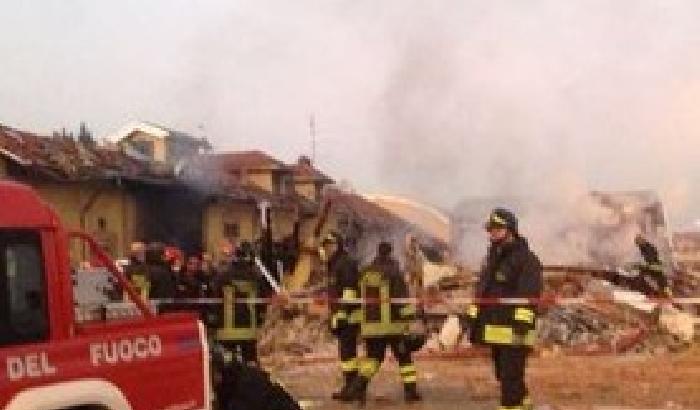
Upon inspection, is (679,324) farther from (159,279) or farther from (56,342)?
(56,342)

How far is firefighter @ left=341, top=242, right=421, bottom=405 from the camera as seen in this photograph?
1280 cm

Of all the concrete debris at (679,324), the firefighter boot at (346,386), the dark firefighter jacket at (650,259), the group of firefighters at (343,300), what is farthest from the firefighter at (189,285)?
the dark firefighter jacket at (650,259)

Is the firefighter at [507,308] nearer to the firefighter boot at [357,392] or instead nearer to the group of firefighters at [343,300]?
the group of firefighters at [343,300]

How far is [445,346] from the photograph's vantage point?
62.7 ft

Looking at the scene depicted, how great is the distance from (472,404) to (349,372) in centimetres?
141

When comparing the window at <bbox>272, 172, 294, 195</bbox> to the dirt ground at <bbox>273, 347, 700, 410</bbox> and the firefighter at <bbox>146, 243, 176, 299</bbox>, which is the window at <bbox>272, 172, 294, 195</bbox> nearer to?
the dirt ground at <bbox>273, 347, 700, 410</bbox>

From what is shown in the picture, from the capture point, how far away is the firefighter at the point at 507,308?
9.62 m

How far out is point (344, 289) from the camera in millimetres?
13227

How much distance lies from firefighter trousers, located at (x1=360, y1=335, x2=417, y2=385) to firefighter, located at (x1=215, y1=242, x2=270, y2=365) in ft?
4.05

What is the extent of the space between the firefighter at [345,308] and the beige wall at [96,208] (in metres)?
14.1

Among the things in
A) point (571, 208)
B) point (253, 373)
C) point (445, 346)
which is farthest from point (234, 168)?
point (253, 373)

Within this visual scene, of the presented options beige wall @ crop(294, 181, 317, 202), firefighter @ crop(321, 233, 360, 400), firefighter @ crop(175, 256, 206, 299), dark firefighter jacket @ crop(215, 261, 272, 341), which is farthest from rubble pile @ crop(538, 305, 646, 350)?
beige wall @ crop(294, 181, 317, 202)

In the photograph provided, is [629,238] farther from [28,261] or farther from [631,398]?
[28,261]

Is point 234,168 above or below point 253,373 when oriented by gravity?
above
